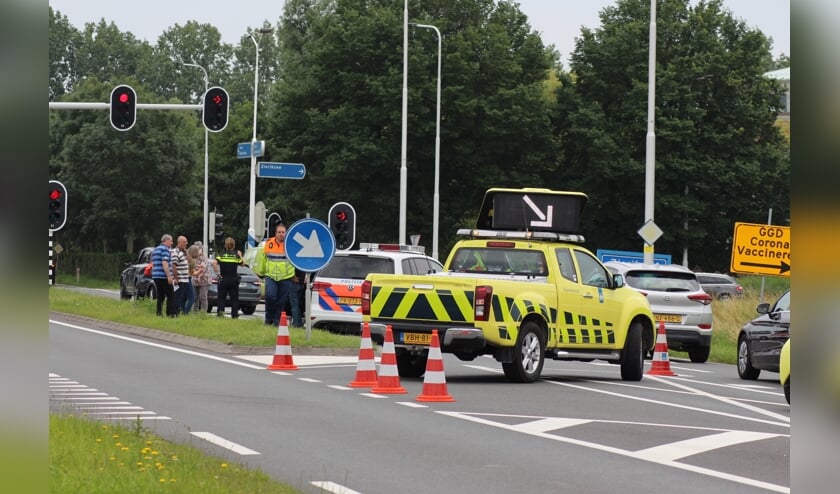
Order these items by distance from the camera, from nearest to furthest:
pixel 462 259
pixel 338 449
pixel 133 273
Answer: pixel 338 449 → pixel 462 259 → pixel 133 273

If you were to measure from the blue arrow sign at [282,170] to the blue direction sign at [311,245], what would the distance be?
389 inches

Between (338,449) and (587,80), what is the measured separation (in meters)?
56.1

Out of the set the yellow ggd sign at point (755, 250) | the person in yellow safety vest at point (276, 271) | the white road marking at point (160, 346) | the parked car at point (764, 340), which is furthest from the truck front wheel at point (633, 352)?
the yellow ggd sign at point (755, 250)

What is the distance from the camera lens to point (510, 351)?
18.9m

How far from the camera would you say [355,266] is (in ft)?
95.1

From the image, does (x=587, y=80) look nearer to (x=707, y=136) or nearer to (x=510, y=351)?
(x=707, y=136)

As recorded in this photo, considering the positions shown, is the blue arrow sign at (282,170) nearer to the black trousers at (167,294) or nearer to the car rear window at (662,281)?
the black trousers at (167,294)

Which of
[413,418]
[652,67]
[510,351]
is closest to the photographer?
[413,418]

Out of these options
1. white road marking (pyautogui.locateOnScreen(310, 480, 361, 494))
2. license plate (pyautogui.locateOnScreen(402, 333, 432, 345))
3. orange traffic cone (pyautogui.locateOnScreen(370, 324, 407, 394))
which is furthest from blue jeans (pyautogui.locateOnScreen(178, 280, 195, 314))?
white road marking (pyautogui.locateOnScreen(310, 480, 361, 494))

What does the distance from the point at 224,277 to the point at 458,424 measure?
19.2 m

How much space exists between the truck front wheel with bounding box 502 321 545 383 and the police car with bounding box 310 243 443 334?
9.58 meters

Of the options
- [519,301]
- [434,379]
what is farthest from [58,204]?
[434,379]

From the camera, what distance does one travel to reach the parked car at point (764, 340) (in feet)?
67.8
